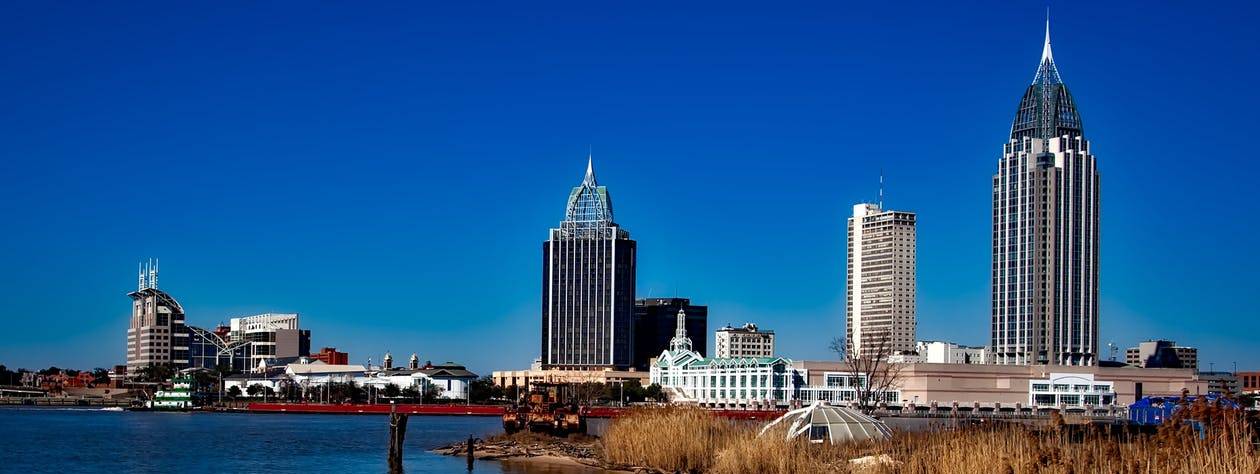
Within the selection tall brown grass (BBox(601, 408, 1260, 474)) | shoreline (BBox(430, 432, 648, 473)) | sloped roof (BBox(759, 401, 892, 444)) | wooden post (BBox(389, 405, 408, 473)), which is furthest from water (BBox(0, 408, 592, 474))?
sloped roof (BBox(759, 401, 892, 444))

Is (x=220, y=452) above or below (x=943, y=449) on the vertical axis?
below

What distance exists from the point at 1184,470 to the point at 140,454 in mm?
64778

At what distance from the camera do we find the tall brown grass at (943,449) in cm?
2392

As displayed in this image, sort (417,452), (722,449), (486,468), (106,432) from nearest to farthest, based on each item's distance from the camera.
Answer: (722,449)
(486,468)
(417,452)
(106,432)

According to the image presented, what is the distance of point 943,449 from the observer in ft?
100

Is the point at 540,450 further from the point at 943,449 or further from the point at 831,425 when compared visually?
the point at 943,449

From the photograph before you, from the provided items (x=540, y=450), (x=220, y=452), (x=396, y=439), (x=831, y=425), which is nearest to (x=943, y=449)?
(x=831, y=425)

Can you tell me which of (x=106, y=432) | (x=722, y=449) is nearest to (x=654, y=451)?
(x=722, y=449)

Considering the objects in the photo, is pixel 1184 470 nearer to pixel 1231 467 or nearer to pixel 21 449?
pixel 1231 467

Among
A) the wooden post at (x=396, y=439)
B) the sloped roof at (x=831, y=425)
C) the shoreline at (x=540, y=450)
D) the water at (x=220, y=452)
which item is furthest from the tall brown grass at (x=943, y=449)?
the wooden post at (x=396, y=439)

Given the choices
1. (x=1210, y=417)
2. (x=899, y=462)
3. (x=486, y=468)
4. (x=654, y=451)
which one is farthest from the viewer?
(x=486, y=468)

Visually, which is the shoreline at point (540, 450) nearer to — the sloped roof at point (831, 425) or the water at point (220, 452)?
the water at point (220, 452)

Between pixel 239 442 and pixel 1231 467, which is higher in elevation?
pixel 1231 467

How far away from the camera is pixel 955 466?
29.2 meters
